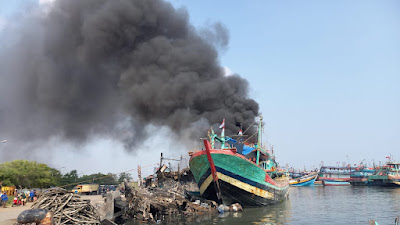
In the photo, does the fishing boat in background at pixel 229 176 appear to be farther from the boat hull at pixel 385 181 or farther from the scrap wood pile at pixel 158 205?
the boat hull at pixel 385 181

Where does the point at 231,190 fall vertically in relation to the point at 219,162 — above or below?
below

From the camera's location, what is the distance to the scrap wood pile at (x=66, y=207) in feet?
40.9

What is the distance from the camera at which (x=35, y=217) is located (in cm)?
975

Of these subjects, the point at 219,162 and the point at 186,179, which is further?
the point at 186,179

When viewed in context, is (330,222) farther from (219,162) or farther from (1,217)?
(1,217)

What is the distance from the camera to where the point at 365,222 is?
63.6ft

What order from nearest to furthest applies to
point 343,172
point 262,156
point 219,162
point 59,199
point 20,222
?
point 20,222, point 59,199, point 219,162, point 262,156, point 343,172

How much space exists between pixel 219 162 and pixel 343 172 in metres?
95.4

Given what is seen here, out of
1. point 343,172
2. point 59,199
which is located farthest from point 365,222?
point 343,172

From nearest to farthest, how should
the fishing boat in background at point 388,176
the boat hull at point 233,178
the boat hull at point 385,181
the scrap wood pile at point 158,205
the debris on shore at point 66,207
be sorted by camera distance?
the debris on shore at point 66,207
the scrap wood pile at point 158,205
the boat hull at point 233,178
the boat hull at point 385,181
the fishing boat in background at point 388,176

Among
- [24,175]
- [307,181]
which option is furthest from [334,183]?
[24,175]

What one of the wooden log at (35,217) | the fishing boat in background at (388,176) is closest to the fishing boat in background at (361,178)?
the fishing boat in background at (388,176)

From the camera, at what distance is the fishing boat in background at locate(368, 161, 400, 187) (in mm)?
72375

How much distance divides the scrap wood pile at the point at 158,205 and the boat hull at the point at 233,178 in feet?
5.46
